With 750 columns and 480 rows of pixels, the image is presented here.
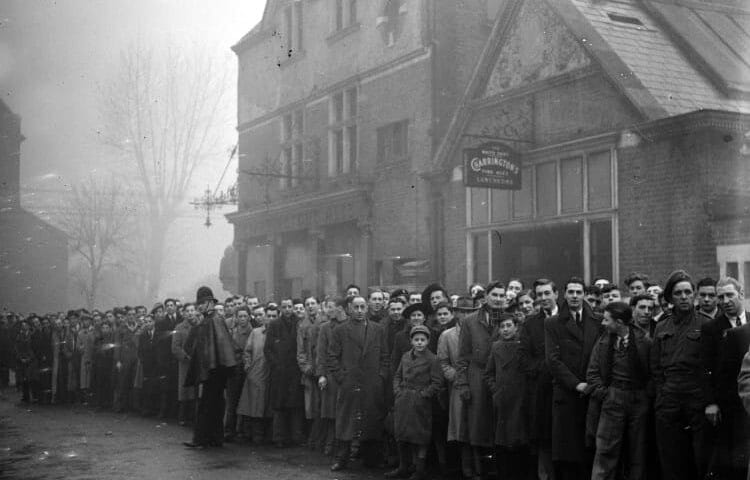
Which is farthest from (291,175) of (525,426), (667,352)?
(667,352)

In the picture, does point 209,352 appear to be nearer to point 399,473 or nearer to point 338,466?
point 338,466

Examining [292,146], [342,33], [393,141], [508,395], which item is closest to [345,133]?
[393,141]

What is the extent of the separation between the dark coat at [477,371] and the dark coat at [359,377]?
5.06ft

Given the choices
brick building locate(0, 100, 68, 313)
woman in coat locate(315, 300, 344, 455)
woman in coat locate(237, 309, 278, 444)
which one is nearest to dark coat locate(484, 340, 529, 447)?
woman in coat locate(315, 300, 344, 455)

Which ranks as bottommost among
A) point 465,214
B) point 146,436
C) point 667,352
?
point 146,436

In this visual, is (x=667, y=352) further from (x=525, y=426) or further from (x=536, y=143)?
(x=536, y=143)

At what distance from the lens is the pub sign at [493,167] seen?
15.8 meters

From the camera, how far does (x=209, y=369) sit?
1355cm

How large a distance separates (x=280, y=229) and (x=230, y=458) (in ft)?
51.3

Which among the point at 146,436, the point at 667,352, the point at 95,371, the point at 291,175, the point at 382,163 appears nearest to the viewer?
the point at 667,352

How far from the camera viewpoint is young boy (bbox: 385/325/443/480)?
10.5m

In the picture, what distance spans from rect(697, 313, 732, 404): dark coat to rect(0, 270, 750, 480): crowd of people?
12 mm

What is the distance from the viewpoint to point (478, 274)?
18656 mm

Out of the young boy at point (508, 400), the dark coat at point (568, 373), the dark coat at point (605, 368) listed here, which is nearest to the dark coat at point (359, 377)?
the young boy at point (508, 400)
